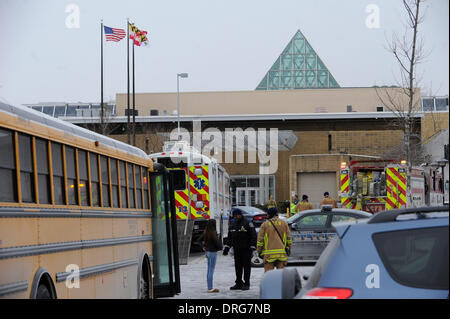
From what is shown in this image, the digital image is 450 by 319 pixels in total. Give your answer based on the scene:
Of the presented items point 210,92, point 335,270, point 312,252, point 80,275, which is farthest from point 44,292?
point 210,92

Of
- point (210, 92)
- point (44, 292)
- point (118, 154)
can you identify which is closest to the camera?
point (44, 292)

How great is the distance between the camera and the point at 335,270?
489 cm

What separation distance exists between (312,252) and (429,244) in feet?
50.4

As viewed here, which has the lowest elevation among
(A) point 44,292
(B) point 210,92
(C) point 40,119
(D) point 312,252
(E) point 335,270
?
(D) point 312,252

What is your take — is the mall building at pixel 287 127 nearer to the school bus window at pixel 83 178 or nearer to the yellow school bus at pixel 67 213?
the yellow school bus at pixel 67 213

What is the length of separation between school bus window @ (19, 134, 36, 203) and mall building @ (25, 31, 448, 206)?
41.9 m

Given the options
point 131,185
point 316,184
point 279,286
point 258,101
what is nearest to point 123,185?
point 131,185

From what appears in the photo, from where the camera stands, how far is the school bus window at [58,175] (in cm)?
841

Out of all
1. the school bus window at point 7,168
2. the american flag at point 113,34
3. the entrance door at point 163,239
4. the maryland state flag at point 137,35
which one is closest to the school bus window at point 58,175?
the school bus window at point 7,168

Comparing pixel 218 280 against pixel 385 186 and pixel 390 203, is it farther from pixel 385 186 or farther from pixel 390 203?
pixel 385 186

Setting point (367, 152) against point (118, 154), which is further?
point (367, 152)

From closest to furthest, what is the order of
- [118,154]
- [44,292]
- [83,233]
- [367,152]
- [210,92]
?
[44,292]
[83,233]
[118,154]
[367,152]
[210,92]

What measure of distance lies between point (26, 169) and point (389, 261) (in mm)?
3954

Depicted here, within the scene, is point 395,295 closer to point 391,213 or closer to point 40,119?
point 391,213
